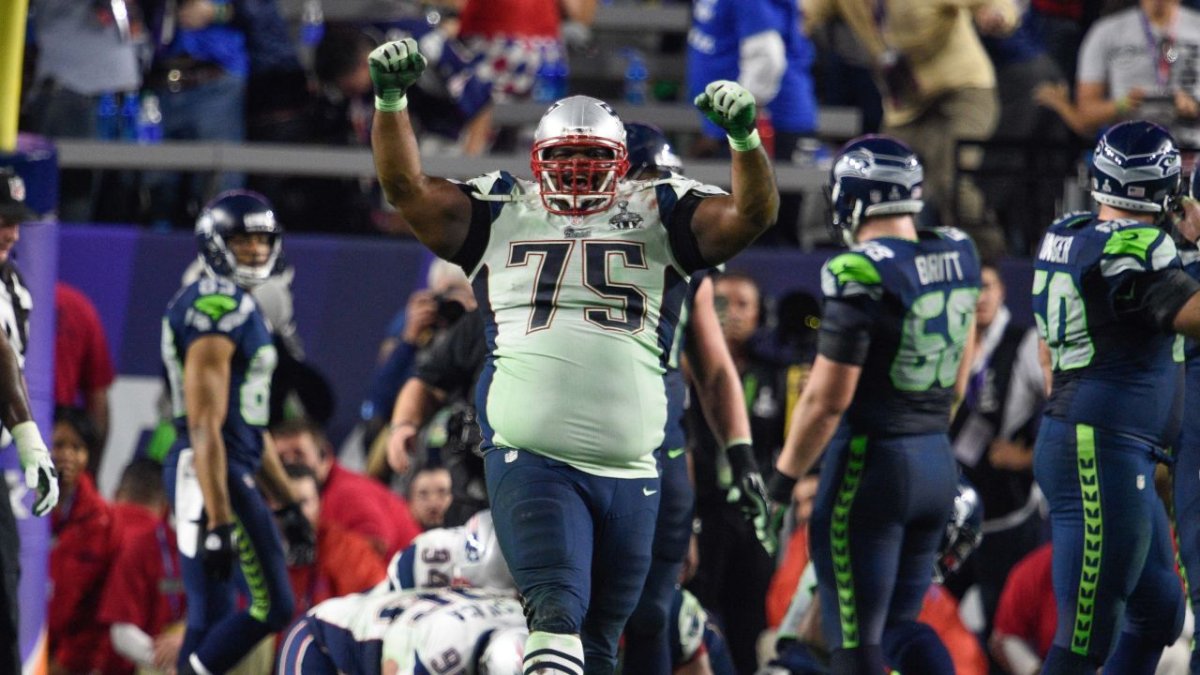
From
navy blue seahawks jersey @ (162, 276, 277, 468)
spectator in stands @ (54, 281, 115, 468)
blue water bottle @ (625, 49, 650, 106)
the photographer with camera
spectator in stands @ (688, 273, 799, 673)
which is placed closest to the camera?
navy blue seahawks jersey @ (162, 276, 277, 468)

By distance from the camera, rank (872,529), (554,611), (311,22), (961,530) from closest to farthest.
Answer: (554,611), (872,529), (961,530), (311,22)

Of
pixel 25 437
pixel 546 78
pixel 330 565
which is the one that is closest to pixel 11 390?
pixel 25 437

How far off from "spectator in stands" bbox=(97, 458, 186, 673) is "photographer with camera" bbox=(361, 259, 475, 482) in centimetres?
115

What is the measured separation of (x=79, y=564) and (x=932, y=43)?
200 inches

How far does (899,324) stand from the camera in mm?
7160

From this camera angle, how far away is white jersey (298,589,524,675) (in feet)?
21.2

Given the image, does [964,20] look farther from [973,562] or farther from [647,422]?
[647,422]

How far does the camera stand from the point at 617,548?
19.9 ft

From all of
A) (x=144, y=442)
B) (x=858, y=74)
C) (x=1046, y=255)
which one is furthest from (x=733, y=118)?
(x=858, y=74)

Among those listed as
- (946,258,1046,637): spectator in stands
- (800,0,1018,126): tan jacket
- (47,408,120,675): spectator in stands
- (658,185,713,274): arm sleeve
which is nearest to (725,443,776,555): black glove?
(658,185,713,274): arm sleeve

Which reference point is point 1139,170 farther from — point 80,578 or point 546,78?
point 546,78

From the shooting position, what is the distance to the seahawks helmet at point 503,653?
6.27 m

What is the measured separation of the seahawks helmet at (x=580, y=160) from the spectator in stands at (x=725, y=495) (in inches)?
120

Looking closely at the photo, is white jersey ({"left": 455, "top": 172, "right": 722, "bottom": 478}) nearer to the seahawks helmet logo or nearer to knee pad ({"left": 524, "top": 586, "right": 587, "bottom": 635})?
the seahawks helmet logo
